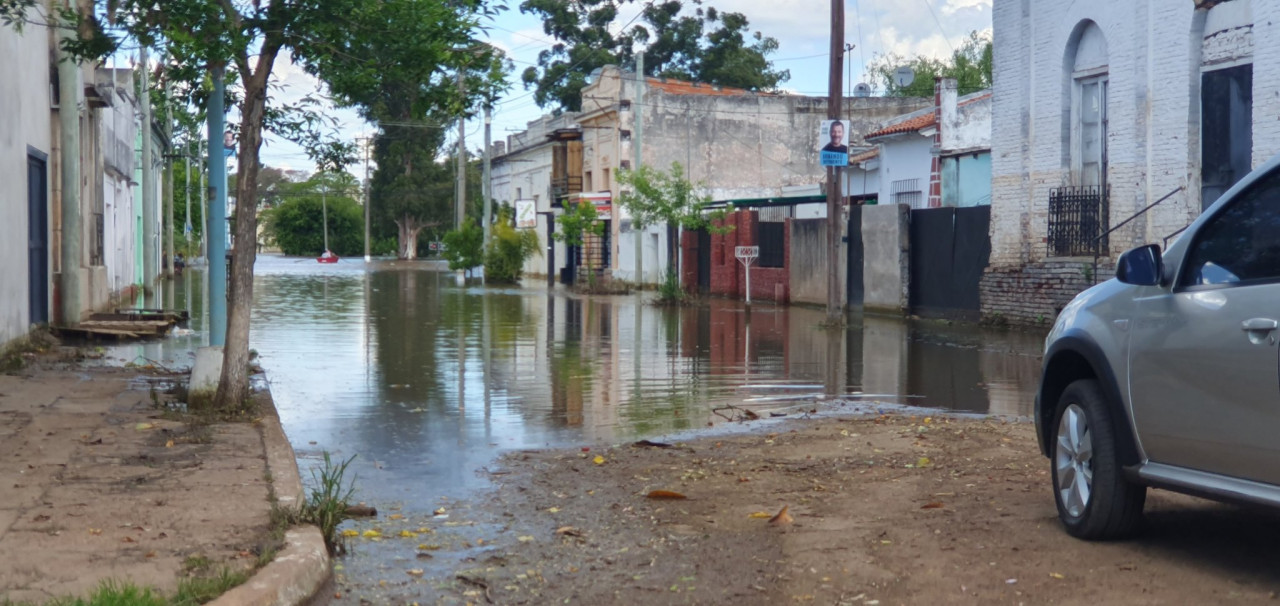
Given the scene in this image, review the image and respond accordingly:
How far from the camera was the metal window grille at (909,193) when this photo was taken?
3191 centimetres

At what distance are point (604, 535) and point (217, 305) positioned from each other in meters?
7.06

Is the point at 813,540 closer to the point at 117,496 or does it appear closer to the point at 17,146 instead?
the point at 117,496

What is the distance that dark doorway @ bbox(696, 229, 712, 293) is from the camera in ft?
119

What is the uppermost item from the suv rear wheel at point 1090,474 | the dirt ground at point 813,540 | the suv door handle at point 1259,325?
the suv door handle at point 1259,325

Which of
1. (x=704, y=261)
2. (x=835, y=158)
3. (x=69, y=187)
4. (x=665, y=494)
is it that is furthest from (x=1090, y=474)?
(x=704, y=261)

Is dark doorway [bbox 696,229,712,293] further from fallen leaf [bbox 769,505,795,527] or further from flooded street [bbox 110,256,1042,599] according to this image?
fallen leaf [bbox 769,505,795,527]

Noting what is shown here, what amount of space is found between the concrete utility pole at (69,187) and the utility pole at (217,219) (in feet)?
20.9

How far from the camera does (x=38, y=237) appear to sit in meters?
16.8

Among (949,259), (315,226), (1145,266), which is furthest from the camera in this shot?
(315,226)

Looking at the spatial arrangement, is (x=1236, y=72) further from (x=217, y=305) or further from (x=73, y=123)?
(x=73, y=123)

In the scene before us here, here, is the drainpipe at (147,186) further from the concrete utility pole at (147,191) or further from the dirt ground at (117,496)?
the dirt ground at (117,496)

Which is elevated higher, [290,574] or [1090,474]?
[1090,474]

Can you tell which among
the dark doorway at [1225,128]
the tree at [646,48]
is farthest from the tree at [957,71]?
the dark doorway at [1225,128]

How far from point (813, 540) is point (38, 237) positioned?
44.8ft
